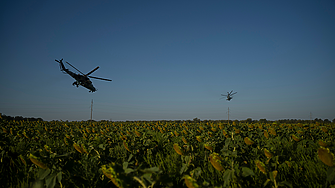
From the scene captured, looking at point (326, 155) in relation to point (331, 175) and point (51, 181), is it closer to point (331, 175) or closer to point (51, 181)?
point (331, 175)

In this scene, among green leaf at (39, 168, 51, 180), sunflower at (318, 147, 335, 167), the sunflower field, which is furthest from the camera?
green leaf at (39, 168, 51, 180)

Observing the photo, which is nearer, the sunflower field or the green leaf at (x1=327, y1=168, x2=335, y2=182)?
the sunflower field

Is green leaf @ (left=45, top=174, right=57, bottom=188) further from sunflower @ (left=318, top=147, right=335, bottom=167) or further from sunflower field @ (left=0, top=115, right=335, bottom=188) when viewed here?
sunflower @ (left=318, top=147, right=335, bottom=167)

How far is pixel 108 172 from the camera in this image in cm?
111

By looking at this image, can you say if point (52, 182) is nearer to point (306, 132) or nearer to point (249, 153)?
point (249, 153)

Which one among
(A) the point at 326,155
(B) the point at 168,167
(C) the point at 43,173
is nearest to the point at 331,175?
(A) the point at 326,155

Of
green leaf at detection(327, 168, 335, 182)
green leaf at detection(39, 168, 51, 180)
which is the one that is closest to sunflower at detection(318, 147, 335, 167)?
green leaf at detection(327, 168, 335, 182)

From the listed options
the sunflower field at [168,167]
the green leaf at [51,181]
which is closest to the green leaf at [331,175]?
the sunflower field at [168,167]

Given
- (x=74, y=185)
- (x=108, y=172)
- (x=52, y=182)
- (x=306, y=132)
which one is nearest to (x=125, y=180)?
(x=108, y=172)

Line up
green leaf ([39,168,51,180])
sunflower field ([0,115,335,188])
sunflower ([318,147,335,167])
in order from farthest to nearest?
green leaf ([39,168,51,180]), sunflower ([318,147,335,167]), sunflower field ([0,115,335,188])

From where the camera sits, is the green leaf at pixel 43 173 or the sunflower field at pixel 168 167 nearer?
the sunflower field at pixel 168 167

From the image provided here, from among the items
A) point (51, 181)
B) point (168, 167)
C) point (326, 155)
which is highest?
point (326, 155)

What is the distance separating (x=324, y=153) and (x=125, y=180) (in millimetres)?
1715

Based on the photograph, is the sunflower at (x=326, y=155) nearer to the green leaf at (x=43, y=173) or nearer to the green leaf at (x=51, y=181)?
the green leaf at (x=51, y=181)
